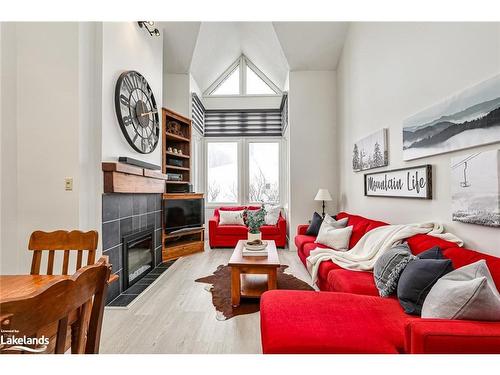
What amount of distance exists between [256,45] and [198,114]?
1.83 meters

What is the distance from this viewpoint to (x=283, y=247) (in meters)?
4.95

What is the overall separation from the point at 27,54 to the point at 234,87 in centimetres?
432

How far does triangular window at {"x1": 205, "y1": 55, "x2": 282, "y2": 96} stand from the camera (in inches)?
241

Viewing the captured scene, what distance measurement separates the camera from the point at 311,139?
4.83 m

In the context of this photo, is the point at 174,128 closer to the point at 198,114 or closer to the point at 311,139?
the point at 198,114

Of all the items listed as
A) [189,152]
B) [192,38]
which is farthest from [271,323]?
[192,38]

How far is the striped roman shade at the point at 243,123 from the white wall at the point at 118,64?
244 cm

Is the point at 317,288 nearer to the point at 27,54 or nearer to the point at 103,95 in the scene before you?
the point at 103,95

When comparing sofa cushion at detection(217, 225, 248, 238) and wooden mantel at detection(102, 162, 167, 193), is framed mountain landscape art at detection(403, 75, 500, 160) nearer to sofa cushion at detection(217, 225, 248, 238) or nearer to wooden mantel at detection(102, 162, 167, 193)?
wooden mantel at detection(102, 162, 167, 193)

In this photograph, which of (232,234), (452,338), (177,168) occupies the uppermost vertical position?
(177,168)

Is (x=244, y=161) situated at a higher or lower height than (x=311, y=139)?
lower

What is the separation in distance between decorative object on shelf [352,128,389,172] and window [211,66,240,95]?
3419mm

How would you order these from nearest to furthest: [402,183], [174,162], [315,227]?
[402,183], [315,227], [174,162]

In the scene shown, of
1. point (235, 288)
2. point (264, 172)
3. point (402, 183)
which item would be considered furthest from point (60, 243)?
point (264, 172)
